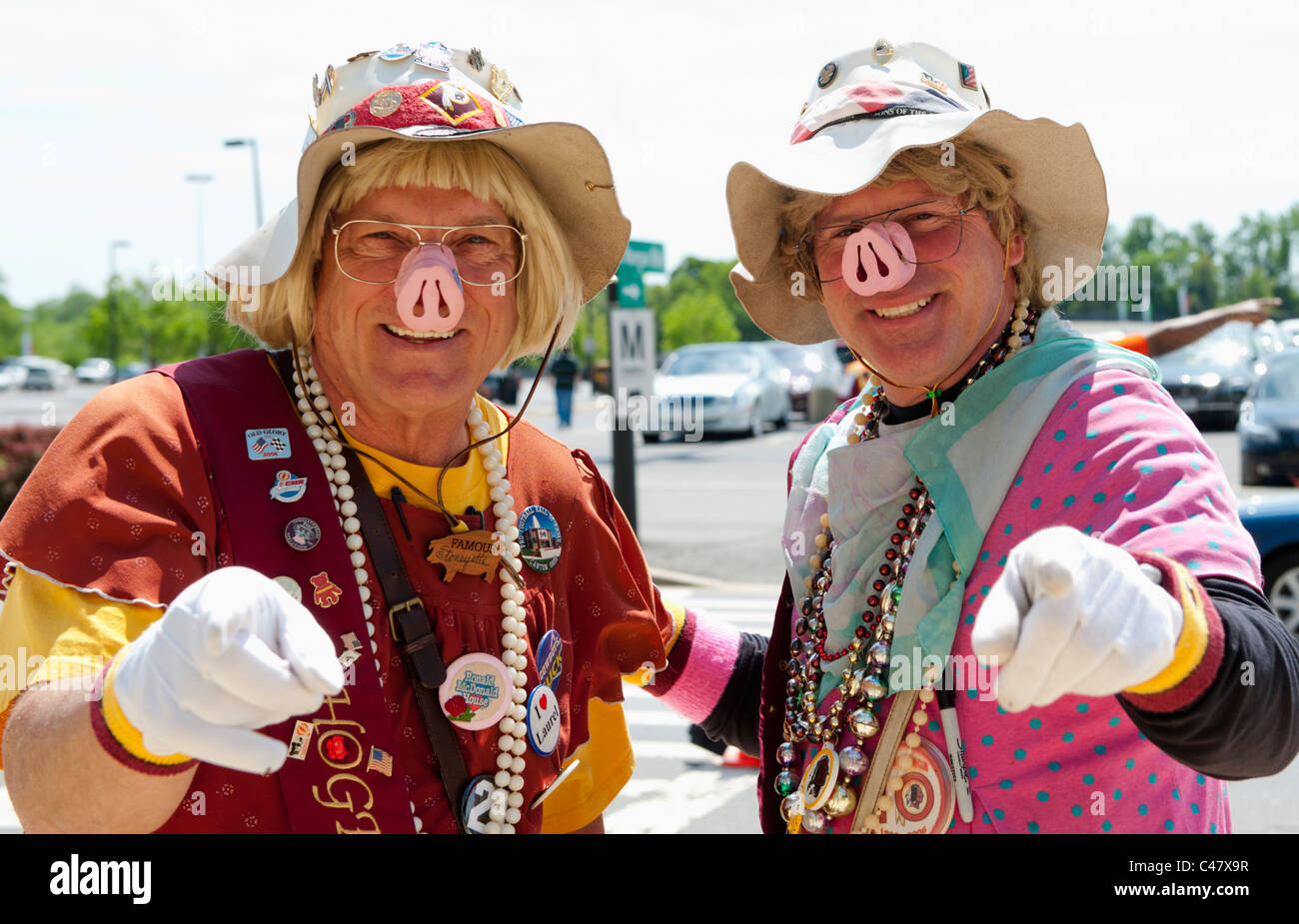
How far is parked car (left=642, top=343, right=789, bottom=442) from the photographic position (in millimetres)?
18844

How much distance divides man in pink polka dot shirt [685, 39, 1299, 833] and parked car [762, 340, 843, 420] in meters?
18.9

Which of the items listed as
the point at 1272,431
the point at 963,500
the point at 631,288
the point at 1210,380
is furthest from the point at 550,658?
the point at 1210,380

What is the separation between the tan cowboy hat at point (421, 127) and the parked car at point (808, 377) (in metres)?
19.0

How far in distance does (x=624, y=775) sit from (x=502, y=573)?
1.92 ft

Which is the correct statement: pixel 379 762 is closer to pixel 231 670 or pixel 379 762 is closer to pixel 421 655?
pixel 421 655

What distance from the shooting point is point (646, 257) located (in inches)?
332

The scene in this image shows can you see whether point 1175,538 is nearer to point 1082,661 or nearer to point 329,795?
point 1082,661

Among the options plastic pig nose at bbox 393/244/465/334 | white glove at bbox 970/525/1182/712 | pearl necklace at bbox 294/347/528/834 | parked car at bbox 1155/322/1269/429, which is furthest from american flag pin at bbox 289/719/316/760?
parked car at bbox 1155/322/1269/429

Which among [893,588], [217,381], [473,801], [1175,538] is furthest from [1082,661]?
[217,381]

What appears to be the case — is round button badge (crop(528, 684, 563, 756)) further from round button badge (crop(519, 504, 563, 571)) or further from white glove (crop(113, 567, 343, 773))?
white glove (crop(113, 567, 343, 773))

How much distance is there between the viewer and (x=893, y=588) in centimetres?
210

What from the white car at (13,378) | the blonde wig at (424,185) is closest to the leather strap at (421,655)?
the blonde wig at (424,185)

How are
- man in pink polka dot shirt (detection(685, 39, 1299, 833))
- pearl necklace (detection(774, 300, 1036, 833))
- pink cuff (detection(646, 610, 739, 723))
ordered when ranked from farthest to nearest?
Result: 1. pink cuff (detection(646, 610, 739, 723))
2. pearl necklace (detection(774, 300, 1036, 833))
3. man in pink polka dot shirt (detection(685, 39, 1299, 833))
